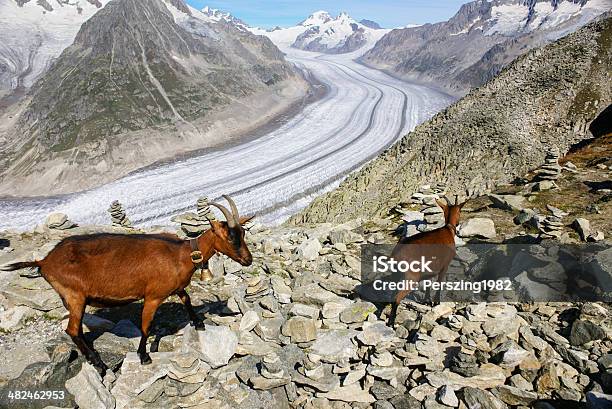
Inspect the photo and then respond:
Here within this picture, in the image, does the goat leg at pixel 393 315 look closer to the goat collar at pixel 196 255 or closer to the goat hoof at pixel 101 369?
the goat collar at pixel 196 255

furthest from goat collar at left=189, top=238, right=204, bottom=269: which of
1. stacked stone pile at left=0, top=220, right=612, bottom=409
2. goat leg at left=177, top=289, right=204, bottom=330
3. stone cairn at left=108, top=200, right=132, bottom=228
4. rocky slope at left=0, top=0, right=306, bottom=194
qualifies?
rocky slope at left=0, top=0, right=306, bottom=194

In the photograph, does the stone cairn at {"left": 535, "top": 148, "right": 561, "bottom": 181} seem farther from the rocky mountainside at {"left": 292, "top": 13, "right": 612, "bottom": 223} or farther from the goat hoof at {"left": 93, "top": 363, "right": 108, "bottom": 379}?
the goat hoof at {"left": 93, "top": 363, "right": 108, "bottom": 379}

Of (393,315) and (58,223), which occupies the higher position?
(58,223)

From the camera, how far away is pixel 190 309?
9.30 metres

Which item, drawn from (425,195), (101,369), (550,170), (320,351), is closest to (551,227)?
(550,170)

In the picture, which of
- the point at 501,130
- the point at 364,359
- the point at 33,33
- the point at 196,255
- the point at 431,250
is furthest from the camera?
the point at 33,33

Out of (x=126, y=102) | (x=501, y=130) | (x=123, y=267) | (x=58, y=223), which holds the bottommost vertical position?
(x=58, y=223)

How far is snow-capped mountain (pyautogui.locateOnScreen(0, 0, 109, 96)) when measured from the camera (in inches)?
5645

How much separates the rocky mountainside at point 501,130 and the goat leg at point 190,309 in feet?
56.6

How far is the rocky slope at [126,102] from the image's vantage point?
204 ft

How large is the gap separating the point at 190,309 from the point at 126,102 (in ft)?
237

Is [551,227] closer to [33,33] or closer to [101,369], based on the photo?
[101,369]

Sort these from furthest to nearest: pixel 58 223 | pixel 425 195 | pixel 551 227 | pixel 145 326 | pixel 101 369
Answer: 1. pixel 425 195
2. pixel 58 223
3. pixel 551 227
4. pixel 145 326
5. pixel 101 369

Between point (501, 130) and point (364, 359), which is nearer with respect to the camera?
point (364, 359)
